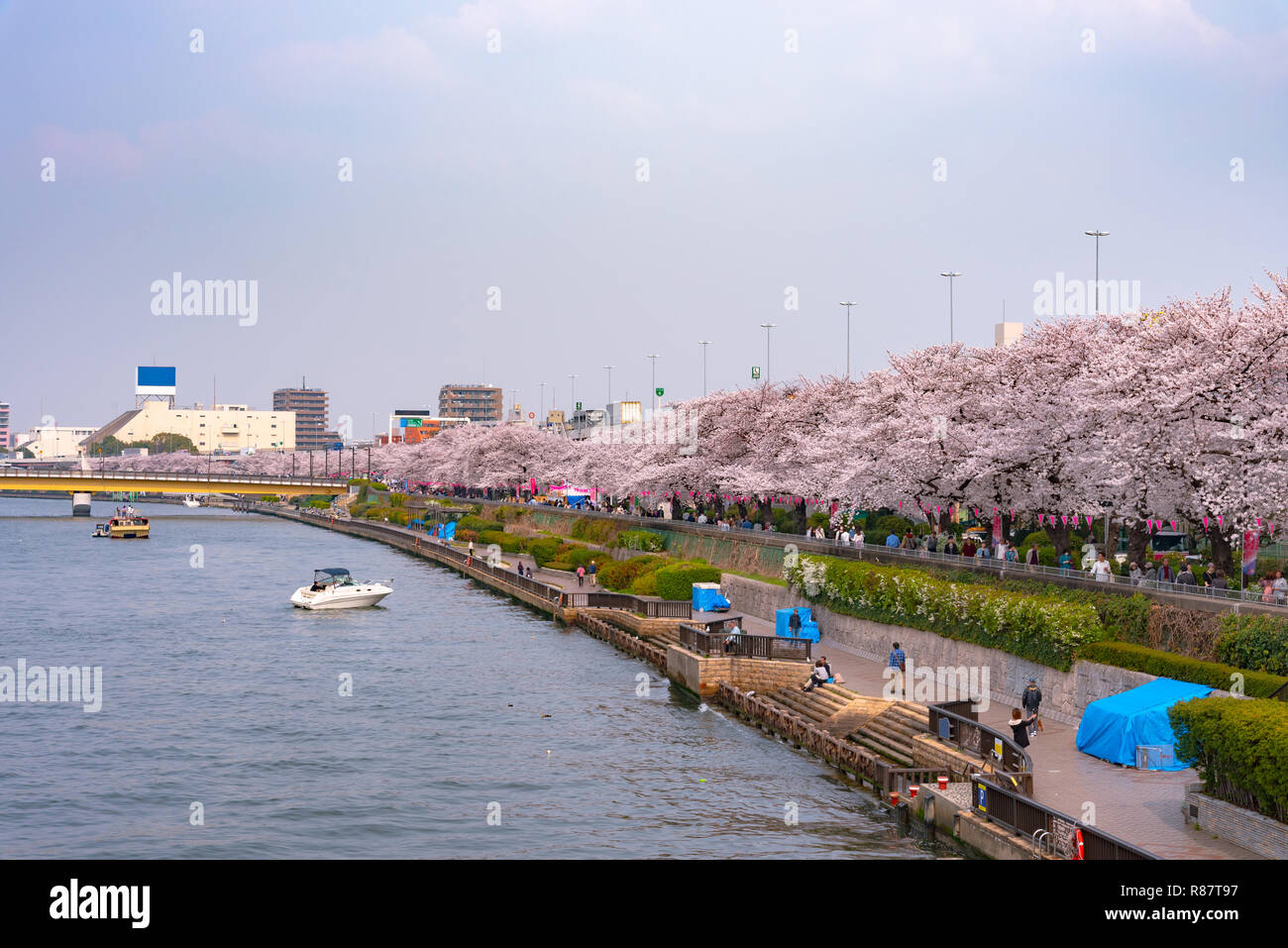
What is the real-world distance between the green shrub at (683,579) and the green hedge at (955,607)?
988 cm

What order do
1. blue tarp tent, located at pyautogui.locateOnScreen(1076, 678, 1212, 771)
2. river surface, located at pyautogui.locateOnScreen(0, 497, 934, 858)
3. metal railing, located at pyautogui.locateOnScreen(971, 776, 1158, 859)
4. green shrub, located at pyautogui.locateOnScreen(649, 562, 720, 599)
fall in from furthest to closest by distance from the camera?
green shrub, located at pyautogui.locateOnScreen(649, 562, 720, 599) < river surface, located at pyautogui.locateOnScreen(0, 497, 934, 858) < blue tarp tent, located at pyautogui.locateOnScreen(1076, 678, 1212, 771) < metal railing, located at pyautogui.locateOnScreen(971, 776, 1158, 859)

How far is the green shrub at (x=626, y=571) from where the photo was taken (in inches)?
2983

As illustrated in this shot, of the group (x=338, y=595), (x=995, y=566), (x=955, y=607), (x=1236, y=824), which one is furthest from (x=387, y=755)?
(x=338, y=595)

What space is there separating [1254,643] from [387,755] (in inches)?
1076

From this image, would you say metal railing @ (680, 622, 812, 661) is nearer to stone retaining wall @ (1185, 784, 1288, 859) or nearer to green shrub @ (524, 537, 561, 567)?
stone retaining wall @ (1185, 784, 1288, 859)

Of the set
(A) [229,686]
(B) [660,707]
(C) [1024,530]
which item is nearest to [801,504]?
(C) [1024,530]

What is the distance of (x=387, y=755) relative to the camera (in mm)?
40094

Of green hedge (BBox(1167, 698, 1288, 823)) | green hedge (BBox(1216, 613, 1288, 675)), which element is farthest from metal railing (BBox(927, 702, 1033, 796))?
green hedge (BBox(1216, 613, 1288, 675))

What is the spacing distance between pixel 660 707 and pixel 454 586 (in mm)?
51582

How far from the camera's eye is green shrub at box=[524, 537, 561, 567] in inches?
3863

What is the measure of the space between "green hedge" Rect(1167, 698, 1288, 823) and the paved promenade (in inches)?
43.4

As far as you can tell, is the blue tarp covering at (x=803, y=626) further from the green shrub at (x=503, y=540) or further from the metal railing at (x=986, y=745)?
the green shrub at (x=503, y=540)

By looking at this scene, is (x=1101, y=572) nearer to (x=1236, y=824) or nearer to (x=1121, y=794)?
(x=1121, y=794)
